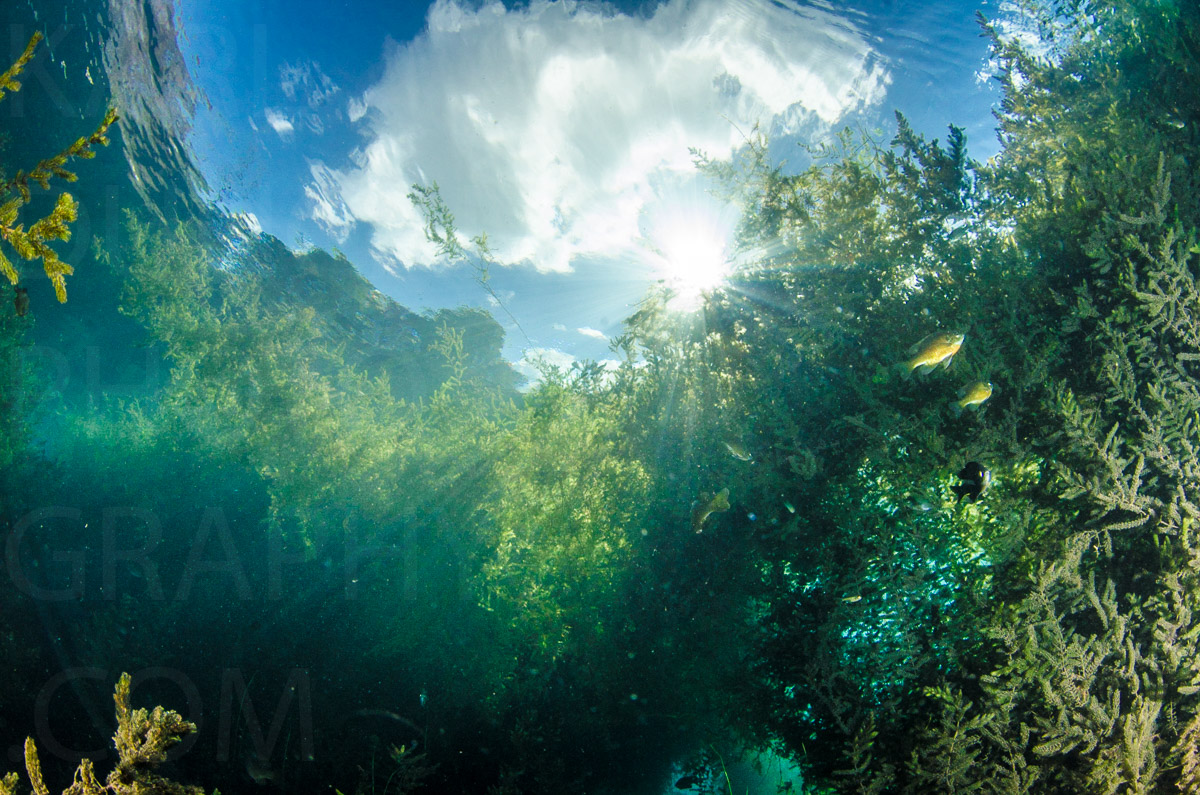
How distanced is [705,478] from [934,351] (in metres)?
2.71

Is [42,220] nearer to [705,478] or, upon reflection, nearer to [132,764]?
[132,764]

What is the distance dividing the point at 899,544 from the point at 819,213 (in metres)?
3.58

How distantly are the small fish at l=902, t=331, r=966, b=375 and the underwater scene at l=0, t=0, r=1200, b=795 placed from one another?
24 millimetres

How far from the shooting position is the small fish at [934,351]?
2895 millimetres

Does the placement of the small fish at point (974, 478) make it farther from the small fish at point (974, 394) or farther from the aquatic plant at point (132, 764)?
the aquatic plant at point (132, 764)

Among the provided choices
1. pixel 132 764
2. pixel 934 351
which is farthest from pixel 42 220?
pixel 934 351

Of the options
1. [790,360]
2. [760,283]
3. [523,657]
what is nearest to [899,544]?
[790,360]

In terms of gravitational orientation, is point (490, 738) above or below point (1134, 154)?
below

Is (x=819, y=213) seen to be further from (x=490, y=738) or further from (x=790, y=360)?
(x=490, y=738)

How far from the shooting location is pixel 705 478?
16.8 feet

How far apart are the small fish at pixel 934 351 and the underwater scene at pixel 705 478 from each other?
0.9 inches

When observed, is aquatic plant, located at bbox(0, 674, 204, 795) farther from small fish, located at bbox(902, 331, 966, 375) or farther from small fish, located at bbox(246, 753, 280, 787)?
small fish, located at bbox(246, 753, 280, 787)

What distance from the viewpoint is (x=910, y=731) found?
388cm

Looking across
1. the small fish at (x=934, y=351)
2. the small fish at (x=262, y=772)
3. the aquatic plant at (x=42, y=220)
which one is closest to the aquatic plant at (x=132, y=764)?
the aquatic plant at (x=42, y=220)
